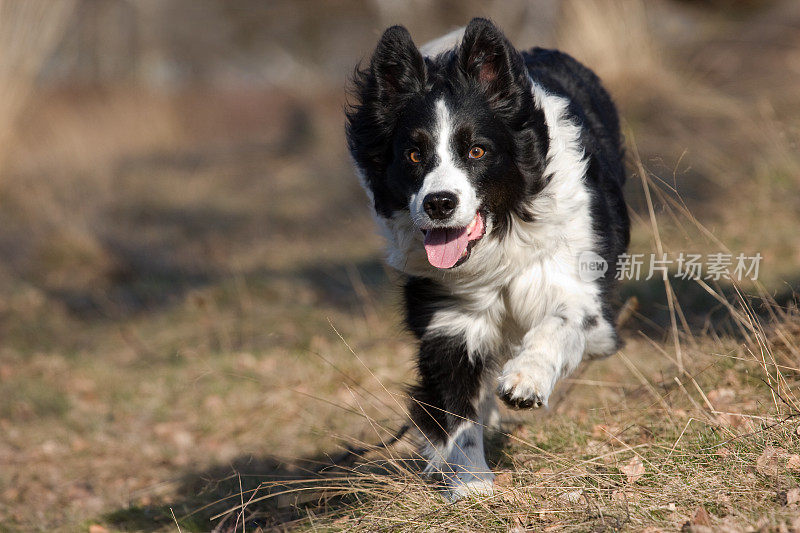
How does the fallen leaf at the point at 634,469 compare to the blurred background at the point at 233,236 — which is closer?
the fallen leaf at the point at 634,469

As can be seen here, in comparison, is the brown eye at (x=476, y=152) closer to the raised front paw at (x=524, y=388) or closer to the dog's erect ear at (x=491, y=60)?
the dog's erect ear at (x=491, y=60)

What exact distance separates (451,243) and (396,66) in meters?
0.85

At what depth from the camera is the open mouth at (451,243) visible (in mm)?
3441

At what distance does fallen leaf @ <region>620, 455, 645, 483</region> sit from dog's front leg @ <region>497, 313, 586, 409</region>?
1.40 ft

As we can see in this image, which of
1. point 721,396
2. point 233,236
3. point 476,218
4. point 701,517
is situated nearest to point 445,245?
point 476,218

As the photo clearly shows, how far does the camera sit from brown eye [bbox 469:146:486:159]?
11.5ft

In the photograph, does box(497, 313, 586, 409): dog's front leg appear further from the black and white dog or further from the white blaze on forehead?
the white blaze on forehead

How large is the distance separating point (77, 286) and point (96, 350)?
1877mm

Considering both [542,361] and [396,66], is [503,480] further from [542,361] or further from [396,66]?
[396,66]

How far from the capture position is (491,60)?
143 inches

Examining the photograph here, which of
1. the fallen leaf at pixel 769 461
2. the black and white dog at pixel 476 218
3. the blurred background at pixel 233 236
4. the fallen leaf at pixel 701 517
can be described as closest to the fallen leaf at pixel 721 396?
the blurred background at pixel 233 236

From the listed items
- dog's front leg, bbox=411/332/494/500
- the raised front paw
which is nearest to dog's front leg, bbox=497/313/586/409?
the raised front paw

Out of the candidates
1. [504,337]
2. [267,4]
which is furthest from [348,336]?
[267,4]

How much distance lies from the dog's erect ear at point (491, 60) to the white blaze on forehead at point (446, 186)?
27 cm
